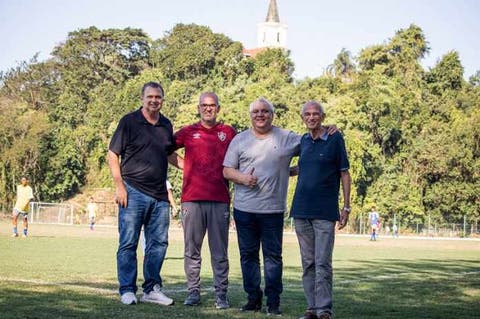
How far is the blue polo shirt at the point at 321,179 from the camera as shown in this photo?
917cm

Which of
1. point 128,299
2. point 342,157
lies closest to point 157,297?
point 128,299

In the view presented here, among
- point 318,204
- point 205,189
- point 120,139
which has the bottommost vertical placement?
point 318,204

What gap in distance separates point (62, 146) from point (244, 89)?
15.8 meters

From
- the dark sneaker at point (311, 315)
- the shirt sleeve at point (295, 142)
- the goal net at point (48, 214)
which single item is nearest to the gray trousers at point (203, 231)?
the shirt sleeve at point (295, 142)

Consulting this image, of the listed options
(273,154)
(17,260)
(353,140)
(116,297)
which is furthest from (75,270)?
(353,140)

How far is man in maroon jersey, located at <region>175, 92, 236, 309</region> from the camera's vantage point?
10109mm

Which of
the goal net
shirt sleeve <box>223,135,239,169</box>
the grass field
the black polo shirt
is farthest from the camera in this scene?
the goal net

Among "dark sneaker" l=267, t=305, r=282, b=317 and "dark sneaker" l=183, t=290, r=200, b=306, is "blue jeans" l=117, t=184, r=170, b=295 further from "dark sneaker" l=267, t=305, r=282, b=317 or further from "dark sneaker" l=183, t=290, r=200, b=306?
"dark sneaker" l=267, t=305, r=282, b=317

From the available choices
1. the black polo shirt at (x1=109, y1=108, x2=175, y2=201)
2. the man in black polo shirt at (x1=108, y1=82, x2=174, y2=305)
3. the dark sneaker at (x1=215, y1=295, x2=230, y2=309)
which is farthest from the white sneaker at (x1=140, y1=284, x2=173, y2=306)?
the black polo shirt at (x1=109, y1=108, x2=175, y2=201)

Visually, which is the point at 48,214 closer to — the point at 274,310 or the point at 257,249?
the point at 257,249

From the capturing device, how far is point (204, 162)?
10133 millimetres

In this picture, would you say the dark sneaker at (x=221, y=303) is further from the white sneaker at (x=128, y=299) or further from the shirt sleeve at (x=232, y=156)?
the shirt sleeve at (x=232, y=156)

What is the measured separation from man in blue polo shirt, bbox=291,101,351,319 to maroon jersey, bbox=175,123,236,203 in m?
1.10

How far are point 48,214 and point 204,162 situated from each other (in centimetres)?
5342
